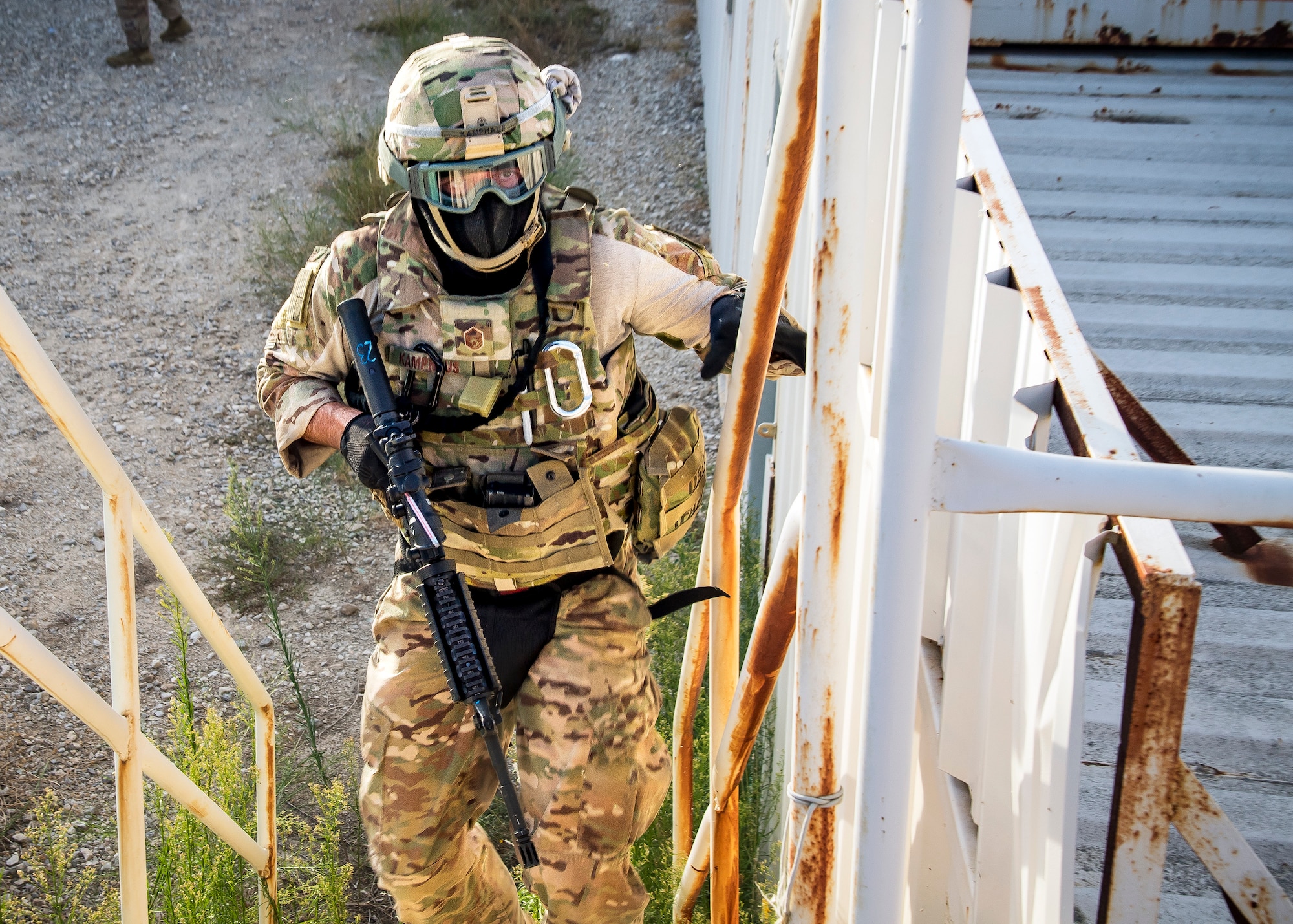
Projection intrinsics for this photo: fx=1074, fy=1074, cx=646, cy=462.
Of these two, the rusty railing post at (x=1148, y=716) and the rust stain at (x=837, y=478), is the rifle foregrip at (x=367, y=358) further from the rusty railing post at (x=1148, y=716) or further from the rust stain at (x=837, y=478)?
the rusty railing post at (x=1148, y=716)

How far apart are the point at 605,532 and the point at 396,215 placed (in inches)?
30.2

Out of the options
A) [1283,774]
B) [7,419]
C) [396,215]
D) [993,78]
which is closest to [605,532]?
[396,215]

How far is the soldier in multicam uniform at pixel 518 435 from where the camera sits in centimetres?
203

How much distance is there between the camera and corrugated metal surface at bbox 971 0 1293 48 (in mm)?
3234

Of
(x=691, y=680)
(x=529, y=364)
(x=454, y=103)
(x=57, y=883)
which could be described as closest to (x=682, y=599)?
(x=691, y=680)

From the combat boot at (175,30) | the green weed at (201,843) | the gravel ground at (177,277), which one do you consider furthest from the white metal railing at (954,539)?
the combat boot at (175,30)

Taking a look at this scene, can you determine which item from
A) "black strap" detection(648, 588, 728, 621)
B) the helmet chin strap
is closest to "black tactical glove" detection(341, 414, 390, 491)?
the helmet chin strap

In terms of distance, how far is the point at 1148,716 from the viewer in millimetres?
864

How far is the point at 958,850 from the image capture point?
4.20 feet

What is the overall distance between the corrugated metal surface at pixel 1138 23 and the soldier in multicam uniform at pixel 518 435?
1830 mm

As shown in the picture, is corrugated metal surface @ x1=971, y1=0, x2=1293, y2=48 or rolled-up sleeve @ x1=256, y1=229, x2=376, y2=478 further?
corrugated metal surface @ x1=971, y1=0, x2=1293, y2=48

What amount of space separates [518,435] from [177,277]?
5077 millimetres

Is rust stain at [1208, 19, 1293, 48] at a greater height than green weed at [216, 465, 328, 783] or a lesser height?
greater

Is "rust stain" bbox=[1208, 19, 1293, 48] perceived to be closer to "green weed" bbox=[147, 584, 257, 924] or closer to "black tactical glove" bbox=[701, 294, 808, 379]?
"black tactical glove" bbox=[701, 294, 808, 379]
